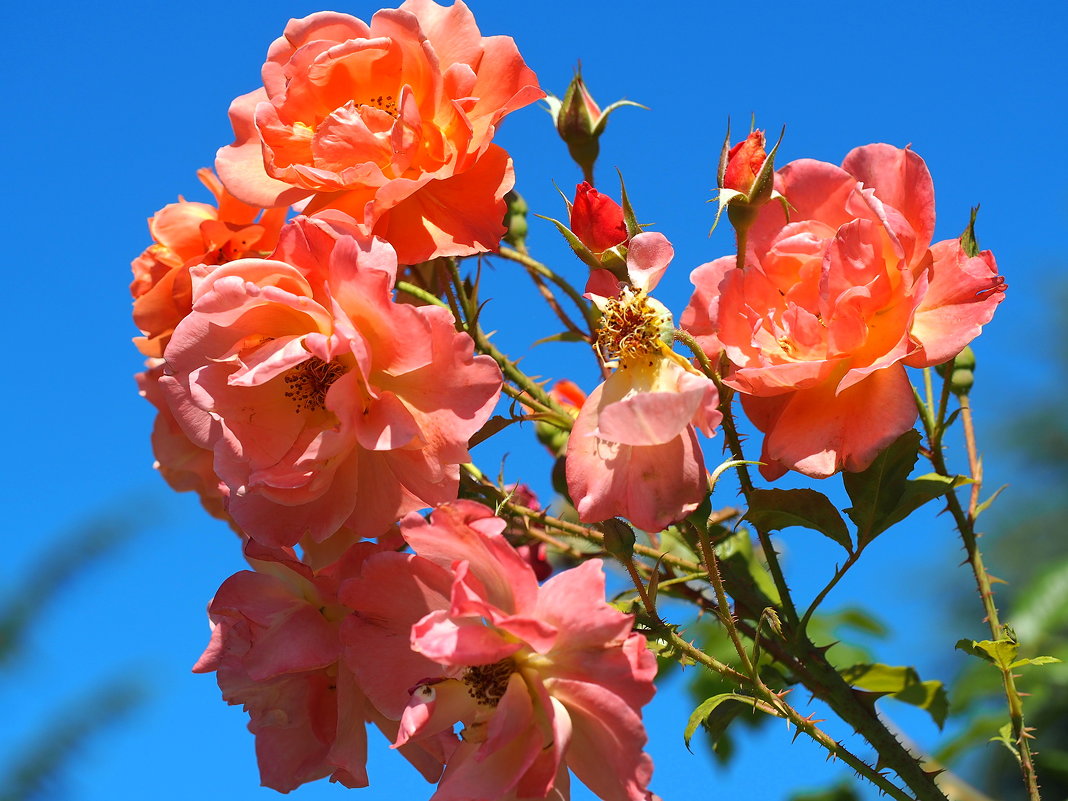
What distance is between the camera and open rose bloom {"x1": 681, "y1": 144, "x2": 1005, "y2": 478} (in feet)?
3.86

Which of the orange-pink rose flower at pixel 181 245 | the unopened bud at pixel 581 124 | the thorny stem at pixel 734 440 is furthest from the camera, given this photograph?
the orange-pink rose flower at pixel 181 245

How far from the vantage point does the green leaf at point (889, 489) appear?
125 cm

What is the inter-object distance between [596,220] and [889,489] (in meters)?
0.47

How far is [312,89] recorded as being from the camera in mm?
1391

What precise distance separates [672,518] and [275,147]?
70cm

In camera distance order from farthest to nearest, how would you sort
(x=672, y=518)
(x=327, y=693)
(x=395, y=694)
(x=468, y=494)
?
(x=468, y=494), (x=327, y=693), (x=395, y=694), (x=672, y=518)

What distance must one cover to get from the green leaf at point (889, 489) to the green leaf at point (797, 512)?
0.02m

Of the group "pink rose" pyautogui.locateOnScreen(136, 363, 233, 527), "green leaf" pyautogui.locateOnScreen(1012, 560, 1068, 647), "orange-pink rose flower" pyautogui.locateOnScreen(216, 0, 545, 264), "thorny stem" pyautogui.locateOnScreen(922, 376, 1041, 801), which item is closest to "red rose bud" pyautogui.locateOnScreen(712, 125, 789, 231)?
"orange-pink rose flower" pyautogui.locateOnScreen(216, 0, 545, 264)

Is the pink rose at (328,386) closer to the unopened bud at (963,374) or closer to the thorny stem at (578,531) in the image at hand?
the thorny stem at (578,531)

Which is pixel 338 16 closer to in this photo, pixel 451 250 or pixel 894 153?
pixel 451 250

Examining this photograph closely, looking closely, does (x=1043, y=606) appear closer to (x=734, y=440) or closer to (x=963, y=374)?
(x=963, y=374)

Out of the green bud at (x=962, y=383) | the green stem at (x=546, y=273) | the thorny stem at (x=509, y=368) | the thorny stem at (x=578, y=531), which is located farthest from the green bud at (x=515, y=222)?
the green bud at (x=962, y=383)

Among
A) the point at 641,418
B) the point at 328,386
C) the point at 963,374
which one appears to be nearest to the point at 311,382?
the point at 328,386

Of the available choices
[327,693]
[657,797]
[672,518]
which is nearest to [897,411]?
[672,518]
